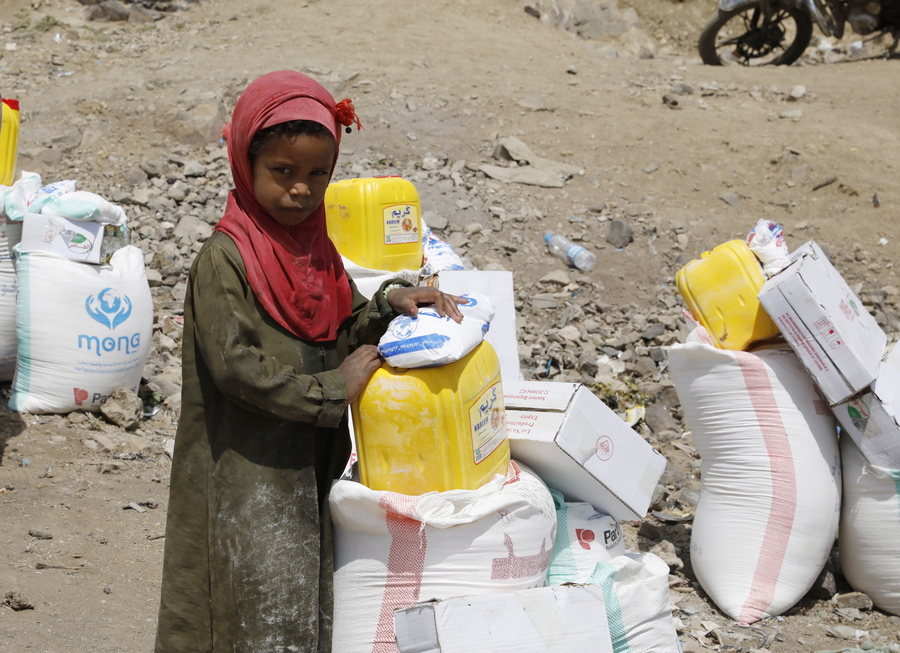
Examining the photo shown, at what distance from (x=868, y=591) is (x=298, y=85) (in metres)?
2.71

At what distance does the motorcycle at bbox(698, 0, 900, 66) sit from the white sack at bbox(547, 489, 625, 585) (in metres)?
9.08

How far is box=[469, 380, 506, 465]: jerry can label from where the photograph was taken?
189 centimetres

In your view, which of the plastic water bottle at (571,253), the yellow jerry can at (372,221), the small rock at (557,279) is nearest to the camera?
the yellow jerry can at (372,221)

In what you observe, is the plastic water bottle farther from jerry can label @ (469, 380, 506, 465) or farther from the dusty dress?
the dusty dress

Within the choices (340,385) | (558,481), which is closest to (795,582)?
(558,481)

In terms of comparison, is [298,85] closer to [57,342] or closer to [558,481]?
[558,481]

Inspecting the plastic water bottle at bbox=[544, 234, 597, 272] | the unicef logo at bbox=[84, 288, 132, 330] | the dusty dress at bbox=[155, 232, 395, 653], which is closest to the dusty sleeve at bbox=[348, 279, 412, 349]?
the dusty dress at bbox=[155, 232, 395, 653]

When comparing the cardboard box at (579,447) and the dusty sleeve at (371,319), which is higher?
the dusty sleeve at (371,319)

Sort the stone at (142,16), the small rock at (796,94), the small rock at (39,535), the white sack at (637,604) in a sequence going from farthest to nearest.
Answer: the stone at (142,16) < the small rock at (796,94) < the small rock at (39,535) < the white sack at (637,604)

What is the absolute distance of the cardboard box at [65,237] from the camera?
156 inches

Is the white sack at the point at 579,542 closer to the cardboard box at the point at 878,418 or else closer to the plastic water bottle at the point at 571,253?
the cardboard box at the point at 878,418

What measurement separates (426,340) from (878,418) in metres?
1.90

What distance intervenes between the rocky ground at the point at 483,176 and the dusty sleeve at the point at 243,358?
133 cm

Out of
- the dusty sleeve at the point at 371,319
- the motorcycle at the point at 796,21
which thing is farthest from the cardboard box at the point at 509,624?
the motorcycle at the point at 796,21
